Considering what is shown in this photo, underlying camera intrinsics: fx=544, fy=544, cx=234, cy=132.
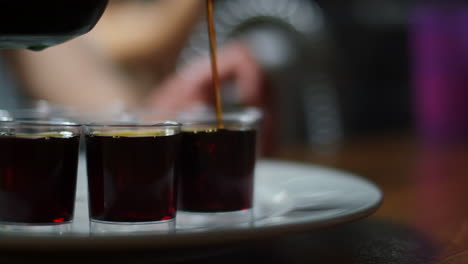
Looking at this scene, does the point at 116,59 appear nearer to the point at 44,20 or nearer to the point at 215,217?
the point at 215,217

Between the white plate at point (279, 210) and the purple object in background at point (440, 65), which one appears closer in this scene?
the white plate at point (279, 210)

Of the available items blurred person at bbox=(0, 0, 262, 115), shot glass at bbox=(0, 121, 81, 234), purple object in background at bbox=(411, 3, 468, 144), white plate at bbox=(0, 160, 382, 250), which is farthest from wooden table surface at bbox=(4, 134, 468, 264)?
purple object in background at bbox=(411, 3, 468, 144)

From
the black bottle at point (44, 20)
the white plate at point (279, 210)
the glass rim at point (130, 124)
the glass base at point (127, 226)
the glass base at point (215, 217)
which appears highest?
the black bottle at point (44, 20)

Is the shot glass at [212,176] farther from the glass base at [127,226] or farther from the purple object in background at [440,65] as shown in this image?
the purple object in background at [440,65]

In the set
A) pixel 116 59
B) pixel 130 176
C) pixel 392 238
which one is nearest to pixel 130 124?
pixel 130 176

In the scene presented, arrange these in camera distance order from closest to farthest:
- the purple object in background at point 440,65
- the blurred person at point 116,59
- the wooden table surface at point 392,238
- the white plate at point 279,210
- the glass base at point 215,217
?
the white plate at point 279,210
the wooden table surface at point 392,238
the glass base at point 215,217
the blurred person at point 116,59
the purple object in background at point 440,65

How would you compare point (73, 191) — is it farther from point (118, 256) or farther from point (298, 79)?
point (298, 79)

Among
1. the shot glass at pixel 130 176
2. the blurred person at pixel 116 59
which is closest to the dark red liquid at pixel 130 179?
the shot glass at pixel 130 176
